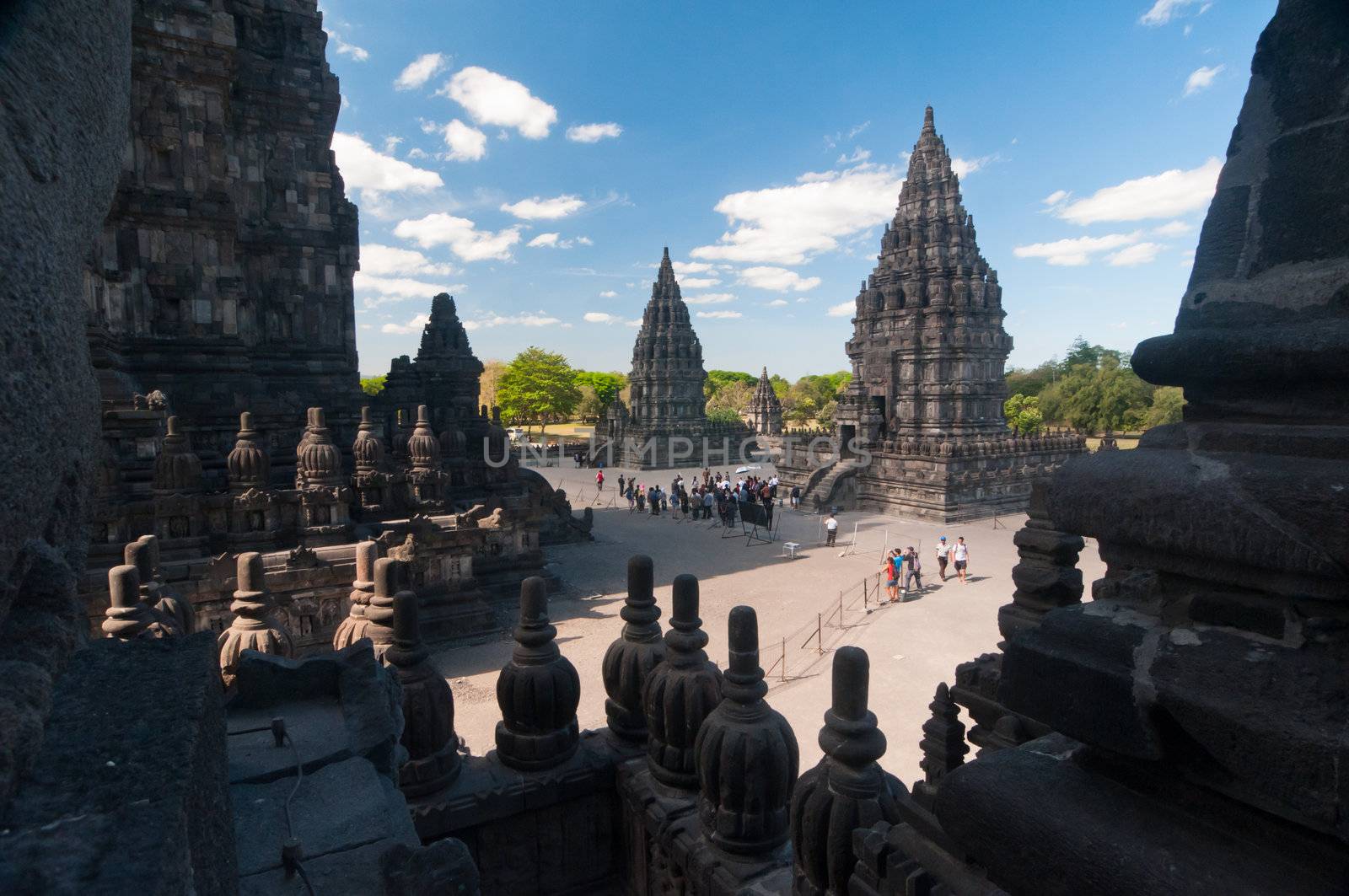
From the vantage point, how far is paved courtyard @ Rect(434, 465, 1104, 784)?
328 inches

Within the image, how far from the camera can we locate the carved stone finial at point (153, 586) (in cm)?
541

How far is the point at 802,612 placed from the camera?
39.5 ft

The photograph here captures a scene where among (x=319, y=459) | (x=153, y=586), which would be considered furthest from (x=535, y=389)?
(x=153, y=586)

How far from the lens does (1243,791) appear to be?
4.18 ft

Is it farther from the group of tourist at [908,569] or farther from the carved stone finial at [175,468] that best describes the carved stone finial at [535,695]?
the group of tourist at [908,569]

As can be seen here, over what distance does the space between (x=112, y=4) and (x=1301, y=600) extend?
9.51ft

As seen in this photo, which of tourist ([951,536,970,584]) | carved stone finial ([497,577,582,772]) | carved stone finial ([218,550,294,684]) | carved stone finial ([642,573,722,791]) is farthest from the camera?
tourist ([951,536,970,584])

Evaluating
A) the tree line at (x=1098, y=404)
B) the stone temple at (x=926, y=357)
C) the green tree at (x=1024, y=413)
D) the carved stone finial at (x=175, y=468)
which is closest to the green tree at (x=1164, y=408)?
the tree line at (x=1098, y=404)

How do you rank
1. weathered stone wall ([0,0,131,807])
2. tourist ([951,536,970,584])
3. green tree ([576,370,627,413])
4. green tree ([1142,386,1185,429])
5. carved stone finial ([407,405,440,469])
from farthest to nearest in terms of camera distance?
green tree ([576,370,627,413]), green tree ([1142,386,1185,429]), tourist ([951,536,970,584]), carved stone finial ([407,405,440,469]), weathered stone wall ([0,0,131,807])

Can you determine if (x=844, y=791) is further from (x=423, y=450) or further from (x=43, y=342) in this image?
(x=423, y=450)

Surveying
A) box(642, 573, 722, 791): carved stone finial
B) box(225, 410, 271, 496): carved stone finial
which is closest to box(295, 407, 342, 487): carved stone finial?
box(225, 410, 271, 496): carved stone finial

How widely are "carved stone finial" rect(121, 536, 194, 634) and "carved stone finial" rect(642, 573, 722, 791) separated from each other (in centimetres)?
402

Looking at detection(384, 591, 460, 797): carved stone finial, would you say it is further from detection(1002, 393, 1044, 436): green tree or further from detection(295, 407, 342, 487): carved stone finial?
detection(1002, 393, 1044, 436): green tree

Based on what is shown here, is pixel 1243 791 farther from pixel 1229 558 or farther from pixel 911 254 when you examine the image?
pixel 911 254
